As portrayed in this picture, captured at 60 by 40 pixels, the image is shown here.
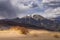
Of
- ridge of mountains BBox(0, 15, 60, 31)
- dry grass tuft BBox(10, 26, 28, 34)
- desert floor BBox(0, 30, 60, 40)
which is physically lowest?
desert floor BBox(0, 30, 60, 40)

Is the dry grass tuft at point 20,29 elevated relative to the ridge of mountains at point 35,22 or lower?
lower

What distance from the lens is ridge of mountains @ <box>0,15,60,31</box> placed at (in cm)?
213

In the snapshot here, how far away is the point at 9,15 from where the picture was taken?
7.04 feet

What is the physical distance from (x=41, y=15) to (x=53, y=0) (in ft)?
0.74

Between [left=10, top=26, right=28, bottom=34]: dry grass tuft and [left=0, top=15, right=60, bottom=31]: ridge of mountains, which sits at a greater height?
[left=0, top=15, right=60, bottom=31]: ridge of mountains

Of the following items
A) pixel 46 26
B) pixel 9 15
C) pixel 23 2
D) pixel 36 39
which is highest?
pixel 23 2

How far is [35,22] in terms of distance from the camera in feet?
7.00

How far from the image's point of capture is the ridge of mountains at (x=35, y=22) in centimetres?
213

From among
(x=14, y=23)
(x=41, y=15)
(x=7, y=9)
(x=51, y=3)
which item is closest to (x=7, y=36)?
(x=14, y=23)

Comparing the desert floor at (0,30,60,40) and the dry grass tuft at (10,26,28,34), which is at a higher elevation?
the dry grass tuft at (10,26,28,34)

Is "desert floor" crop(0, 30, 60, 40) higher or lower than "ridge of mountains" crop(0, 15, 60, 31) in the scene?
lower

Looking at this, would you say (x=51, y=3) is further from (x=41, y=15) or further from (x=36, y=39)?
(x=36, y=39)

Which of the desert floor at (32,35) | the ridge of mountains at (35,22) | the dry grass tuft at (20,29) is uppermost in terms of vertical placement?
the ridge of mountains at (35,22)

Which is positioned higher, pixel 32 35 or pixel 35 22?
pixel 35 22
